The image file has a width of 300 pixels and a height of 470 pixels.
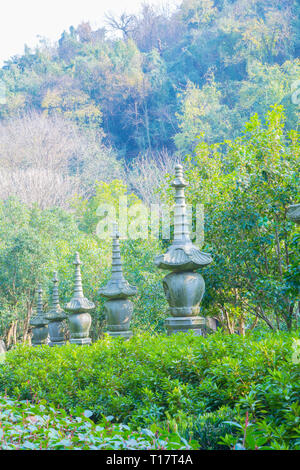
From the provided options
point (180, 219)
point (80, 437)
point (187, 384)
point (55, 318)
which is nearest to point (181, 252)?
point (180, 219)

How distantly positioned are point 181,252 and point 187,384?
10.5ft

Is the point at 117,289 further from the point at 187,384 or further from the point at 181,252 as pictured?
the point at 187,384

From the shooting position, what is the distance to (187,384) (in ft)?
12.8

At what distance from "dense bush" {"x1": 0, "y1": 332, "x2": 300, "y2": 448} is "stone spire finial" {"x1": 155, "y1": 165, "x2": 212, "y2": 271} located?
1355 millimetres

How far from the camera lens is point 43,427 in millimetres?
3535

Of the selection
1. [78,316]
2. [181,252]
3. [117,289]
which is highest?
[181,252]

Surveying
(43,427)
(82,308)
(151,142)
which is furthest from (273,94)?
(43,427)

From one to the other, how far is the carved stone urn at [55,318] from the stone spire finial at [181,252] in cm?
608

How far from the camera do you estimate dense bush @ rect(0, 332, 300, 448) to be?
3055 millimetres

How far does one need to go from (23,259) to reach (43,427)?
1569 centimetres

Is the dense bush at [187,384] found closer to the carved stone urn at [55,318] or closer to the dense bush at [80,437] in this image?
the dense bush at [80,437]

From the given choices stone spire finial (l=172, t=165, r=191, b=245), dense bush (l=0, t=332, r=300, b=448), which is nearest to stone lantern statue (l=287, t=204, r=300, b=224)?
dense bush (l=0, t=332, r=300, b=448)

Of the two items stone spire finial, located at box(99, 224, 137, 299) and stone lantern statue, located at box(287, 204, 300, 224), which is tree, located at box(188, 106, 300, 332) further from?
stone lantern statue, located at box(287, 204, 300, 224)

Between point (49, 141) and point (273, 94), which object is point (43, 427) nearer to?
point (273, 94)
